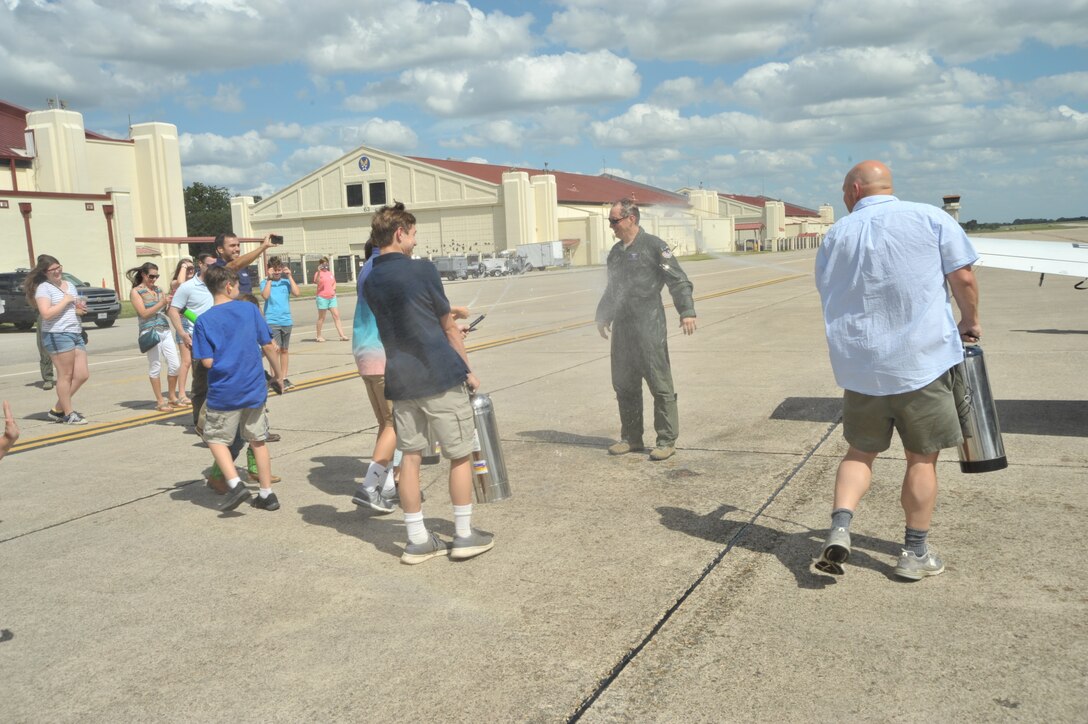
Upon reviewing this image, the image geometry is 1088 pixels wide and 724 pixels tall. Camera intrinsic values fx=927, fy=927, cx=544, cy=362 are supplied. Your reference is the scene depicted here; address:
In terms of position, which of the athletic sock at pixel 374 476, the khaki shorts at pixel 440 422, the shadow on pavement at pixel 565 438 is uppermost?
the khaki shorts at pixel 440 422

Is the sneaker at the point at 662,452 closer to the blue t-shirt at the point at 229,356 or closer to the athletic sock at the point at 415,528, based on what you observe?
the athletic sock at the point at 415,528

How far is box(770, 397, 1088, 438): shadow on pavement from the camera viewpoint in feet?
23.0

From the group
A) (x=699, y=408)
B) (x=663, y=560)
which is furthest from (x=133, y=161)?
(x=663, y=560)

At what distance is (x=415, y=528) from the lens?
484 centimetres

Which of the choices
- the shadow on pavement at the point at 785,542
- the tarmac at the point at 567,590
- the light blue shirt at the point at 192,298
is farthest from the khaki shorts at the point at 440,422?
the light blue shirt at the point at 192,298

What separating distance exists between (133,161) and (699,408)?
4774cm

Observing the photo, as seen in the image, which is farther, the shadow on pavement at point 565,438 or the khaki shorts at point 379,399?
the shadow on pavement at point 565,438

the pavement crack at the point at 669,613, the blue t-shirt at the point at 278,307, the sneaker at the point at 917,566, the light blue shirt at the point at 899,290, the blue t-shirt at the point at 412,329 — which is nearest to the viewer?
the pavement crack at the point at 669,613

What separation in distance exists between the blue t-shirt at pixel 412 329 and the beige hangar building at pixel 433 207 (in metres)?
55.8

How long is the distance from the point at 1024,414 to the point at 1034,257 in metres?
1.75

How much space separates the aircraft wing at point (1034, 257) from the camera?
627 centimetres

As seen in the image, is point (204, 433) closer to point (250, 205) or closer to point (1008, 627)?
point (1008, 627)

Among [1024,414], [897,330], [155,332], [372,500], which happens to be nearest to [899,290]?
[897,330]

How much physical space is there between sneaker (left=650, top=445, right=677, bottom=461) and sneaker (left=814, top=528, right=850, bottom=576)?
2498 mm
